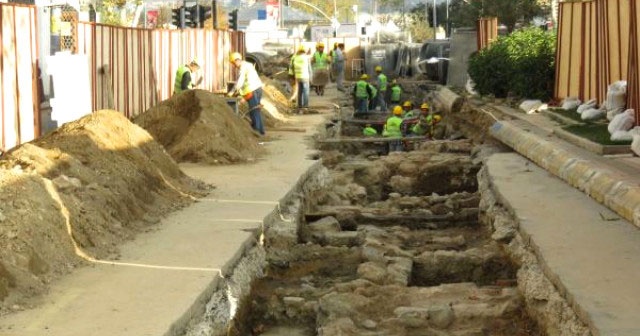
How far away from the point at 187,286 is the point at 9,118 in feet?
21.8

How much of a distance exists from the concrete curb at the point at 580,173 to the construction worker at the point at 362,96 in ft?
46.2

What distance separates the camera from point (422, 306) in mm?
10016

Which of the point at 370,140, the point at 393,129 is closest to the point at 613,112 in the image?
the point at 370,140

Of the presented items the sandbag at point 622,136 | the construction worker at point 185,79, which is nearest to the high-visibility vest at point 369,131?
the construction worker at point 185,79

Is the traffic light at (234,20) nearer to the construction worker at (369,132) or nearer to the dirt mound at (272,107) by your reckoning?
the dirt mound at (272,107)

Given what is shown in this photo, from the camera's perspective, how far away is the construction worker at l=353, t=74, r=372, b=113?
34.1 metres

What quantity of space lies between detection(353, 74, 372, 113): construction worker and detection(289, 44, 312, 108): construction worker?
9.94 ft

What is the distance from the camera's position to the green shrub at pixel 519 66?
2627 centimetres

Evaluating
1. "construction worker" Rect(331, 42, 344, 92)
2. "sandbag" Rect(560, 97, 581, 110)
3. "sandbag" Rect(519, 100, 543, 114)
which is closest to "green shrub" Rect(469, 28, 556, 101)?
"sandbag" Rect(519, 100, 543, 114)

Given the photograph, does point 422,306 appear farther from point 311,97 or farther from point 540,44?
point 311,97

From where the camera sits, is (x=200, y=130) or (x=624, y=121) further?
(x=200, y=130)

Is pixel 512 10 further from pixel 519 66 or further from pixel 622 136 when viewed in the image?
pixel 622 136

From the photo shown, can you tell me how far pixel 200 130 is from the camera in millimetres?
18141

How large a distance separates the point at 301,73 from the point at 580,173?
16.8 m
